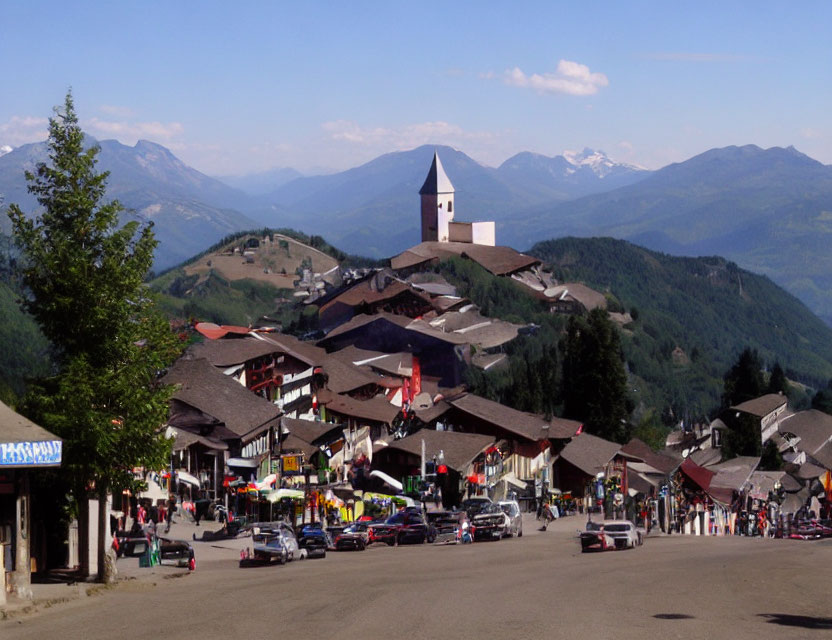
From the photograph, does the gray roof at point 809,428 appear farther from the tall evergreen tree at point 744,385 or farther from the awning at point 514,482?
the awning at point 514,482

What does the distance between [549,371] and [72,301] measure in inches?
3342

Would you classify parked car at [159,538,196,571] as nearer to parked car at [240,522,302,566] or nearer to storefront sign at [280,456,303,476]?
parked car at [240,522,302,566]

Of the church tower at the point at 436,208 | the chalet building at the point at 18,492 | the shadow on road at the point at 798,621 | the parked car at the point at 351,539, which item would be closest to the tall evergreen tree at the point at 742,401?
the church tower at the point at 436,208

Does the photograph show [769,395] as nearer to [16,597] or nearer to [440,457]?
[440,457]

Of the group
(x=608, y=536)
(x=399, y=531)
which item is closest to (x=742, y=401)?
(x=399, y=531)

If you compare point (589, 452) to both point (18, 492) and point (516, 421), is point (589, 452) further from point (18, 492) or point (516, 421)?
point (18, 492)

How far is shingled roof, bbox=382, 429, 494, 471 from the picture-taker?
248 feet

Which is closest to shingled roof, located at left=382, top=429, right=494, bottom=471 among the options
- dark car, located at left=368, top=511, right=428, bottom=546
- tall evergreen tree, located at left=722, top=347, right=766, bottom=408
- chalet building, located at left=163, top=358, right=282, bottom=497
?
chalet building, located at left=163, top=358, right=282, bottom=497

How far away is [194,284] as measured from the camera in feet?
593

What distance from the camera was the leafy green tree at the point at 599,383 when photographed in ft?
340

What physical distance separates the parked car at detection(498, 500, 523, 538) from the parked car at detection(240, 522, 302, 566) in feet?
49.9

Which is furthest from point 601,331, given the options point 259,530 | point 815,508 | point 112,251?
point 112,251

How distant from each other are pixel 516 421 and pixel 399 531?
1449 inches

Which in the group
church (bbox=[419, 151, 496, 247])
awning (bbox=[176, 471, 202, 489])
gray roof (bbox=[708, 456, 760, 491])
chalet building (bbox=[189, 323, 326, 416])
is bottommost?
gray roof (bbox=[708, 456, 760, 491])
